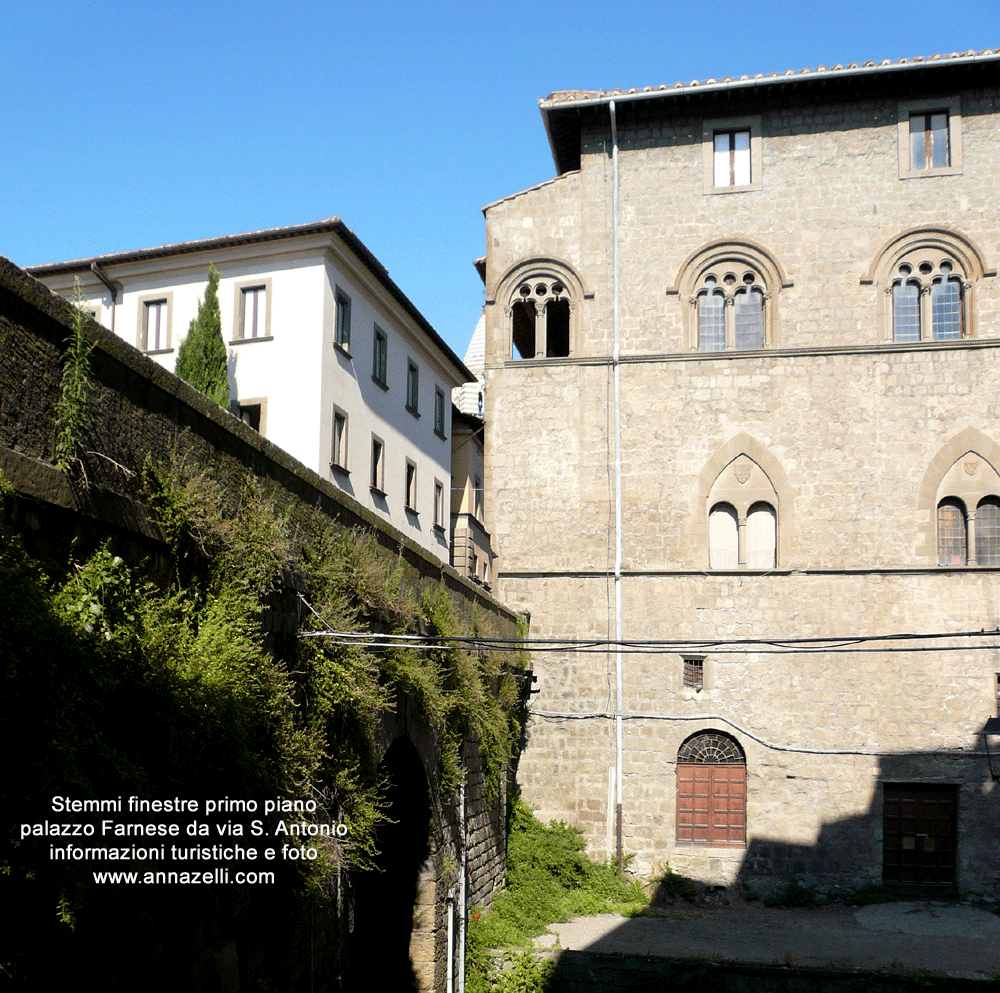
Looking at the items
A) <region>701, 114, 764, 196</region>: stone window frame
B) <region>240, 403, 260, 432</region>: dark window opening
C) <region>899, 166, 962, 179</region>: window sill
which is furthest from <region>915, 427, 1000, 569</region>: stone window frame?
<region>240, 403, 260, 432</region>: dark window opening

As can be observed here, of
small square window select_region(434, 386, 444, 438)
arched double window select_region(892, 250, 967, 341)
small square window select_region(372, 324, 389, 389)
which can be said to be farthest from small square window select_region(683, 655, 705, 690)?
small square window select_region(434, 386, 444, 438)

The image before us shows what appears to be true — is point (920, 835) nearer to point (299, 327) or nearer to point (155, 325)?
point (299, 327)

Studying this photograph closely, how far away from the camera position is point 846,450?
62.7 feet

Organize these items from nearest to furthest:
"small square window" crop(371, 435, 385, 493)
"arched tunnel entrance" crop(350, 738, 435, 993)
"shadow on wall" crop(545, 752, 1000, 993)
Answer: "arched tunnel entrance" crop(350, 738, 435, 993), "shadow on wall" crop(545, 752, 1000, 993), "small square window" crop(371, 435, 385, 493)

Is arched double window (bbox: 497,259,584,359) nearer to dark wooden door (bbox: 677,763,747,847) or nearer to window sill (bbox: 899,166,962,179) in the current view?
window sill (bbox: 899,166,962,179)

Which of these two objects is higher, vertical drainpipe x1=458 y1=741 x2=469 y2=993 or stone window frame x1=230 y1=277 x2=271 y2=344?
stone window frame x1=230 y1=277 x2=271 y2=344

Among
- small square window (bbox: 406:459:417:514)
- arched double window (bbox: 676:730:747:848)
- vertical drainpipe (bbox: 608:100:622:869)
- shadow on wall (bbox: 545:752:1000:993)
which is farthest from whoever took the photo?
small square window (bbox: 406:459:417:514)

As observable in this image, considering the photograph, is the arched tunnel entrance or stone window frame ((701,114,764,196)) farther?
stone window frame ((701,114,764,196))

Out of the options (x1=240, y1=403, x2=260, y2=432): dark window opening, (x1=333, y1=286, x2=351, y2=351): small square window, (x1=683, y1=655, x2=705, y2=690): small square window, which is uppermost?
(x1=333, y1=286, x2=351, y2=351): small square window

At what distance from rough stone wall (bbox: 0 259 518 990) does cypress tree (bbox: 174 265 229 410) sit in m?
10.2

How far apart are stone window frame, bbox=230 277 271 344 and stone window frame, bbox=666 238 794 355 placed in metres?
7.53

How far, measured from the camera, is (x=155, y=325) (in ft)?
64.9

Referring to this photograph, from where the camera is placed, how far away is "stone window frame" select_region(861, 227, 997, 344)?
19359mm

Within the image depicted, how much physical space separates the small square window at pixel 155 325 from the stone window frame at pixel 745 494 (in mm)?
10338
